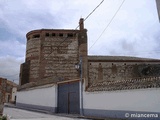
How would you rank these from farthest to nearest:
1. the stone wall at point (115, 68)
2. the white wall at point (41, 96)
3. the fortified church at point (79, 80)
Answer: the stone wall at point (115, 68)
the white wall at point (41, 96)
the fortified church at point (79, 80)

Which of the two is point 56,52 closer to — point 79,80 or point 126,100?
point 79,80

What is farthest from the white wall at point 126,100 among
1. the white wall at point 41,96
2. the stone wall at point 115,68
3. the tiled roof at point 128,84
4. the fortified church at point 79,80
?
the stone wall at point 115,68

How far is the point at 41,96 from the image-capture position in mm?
25141

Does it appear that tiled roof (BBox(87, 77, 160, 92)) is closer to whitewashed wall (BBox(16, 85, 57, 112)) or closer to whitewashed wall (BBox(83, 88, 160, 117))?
whitewashed wall (BBox(83, 88, 160, 117))

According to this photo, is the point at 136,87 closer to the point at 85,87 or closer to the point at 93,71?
the point at 85,87

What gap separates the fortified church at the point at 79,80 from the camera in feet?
42.3

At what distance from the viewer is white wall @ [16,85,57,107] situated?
22.1m

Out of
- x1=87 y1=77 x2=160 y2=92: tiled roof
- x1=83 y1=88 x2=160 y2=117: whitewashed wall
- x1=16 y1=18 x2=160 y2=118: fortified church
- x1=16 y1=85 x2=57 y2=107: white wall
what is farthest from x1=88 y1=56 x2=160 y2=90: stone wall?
x1=87 y1=77 x2=160 y2=92: tiled roof

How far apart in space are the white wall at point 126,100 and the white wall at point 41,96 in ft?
18.6

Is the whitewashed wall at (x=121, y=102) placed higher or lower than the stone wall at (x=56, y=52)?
lower

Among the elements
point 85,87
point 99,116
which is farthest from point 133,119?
point 85,87

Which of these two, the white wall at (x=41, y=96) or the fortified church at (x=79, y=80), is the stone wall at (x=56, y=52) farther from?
the white wall at (x=41, y=96)

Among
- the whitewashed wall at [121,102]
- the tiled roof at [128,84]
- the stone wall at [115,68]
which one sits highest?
the stone wall at [115,68]

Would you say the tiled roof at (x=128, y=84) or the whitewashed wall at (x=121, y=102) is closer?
the whitewashed wall at (x=121, y=102)
